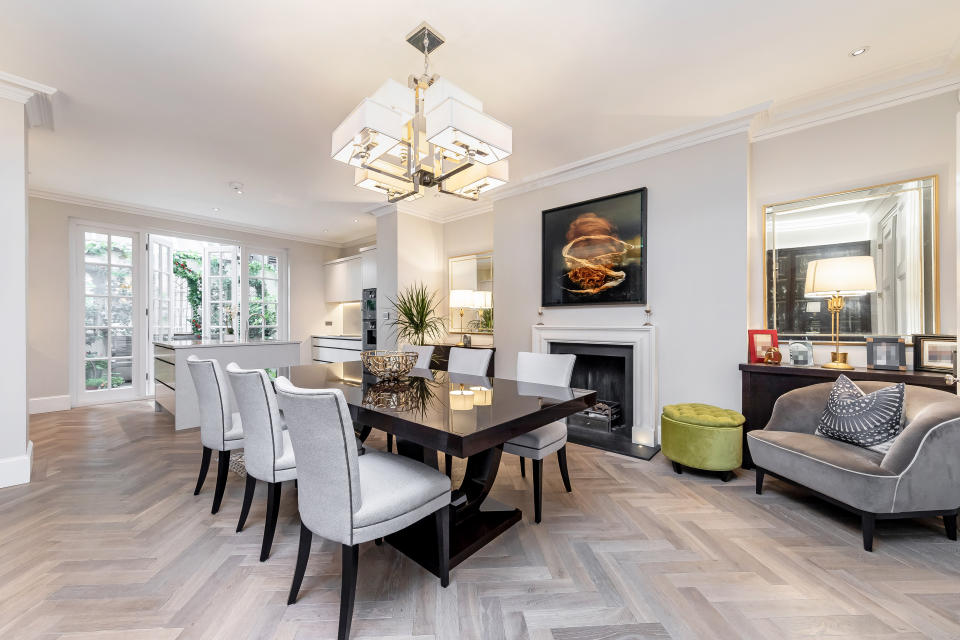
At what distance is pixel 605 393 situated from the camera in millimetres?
3939

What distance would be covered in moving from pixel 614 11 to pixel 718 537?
8.93 feet

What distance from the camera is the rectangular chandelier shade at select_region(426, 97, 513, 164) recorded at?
1.75m

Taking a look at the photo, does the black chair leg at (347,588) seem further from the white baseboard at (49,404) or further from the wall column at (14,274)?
the white baseboard at (49,404)

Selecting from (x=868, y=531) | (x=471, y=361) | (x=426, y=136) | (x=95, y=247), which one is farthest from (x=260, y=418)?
(x=95, y=247)

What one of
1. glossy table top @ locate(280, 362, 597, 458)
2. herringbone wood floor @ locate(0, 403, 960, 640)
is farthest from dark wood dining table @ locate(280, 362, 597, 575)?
herringbone wood floor @ locate(0, 403, 960, 640)

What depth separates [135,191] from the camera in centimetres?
456

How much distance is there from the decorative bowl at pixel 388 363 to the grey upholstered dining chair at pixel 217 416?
0.77 m

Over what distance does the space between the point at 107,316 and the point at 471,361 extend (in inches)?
204

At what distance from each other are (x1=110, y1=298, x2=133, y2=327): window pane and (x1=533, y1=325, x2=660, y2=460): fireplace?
5.41 m

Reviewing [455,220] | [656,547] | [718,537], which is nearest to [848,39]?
[718,537]

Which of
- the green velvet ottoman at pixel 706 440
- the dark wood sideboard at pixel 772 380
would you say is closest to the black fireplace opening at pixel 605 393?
the green velvet ottoman at pixel 706 440

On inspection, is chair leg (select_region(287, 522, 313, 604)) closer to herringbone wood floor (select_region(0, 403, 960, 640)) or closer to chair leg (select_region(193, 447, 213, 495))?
herringbone wood floor (select_region(0, 403, 960, 640))

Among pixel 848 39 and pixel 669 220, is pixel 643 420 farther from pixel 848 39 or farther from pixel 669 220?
pixel 848 39

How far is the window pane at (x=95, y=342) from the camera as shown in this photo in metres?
4.91
